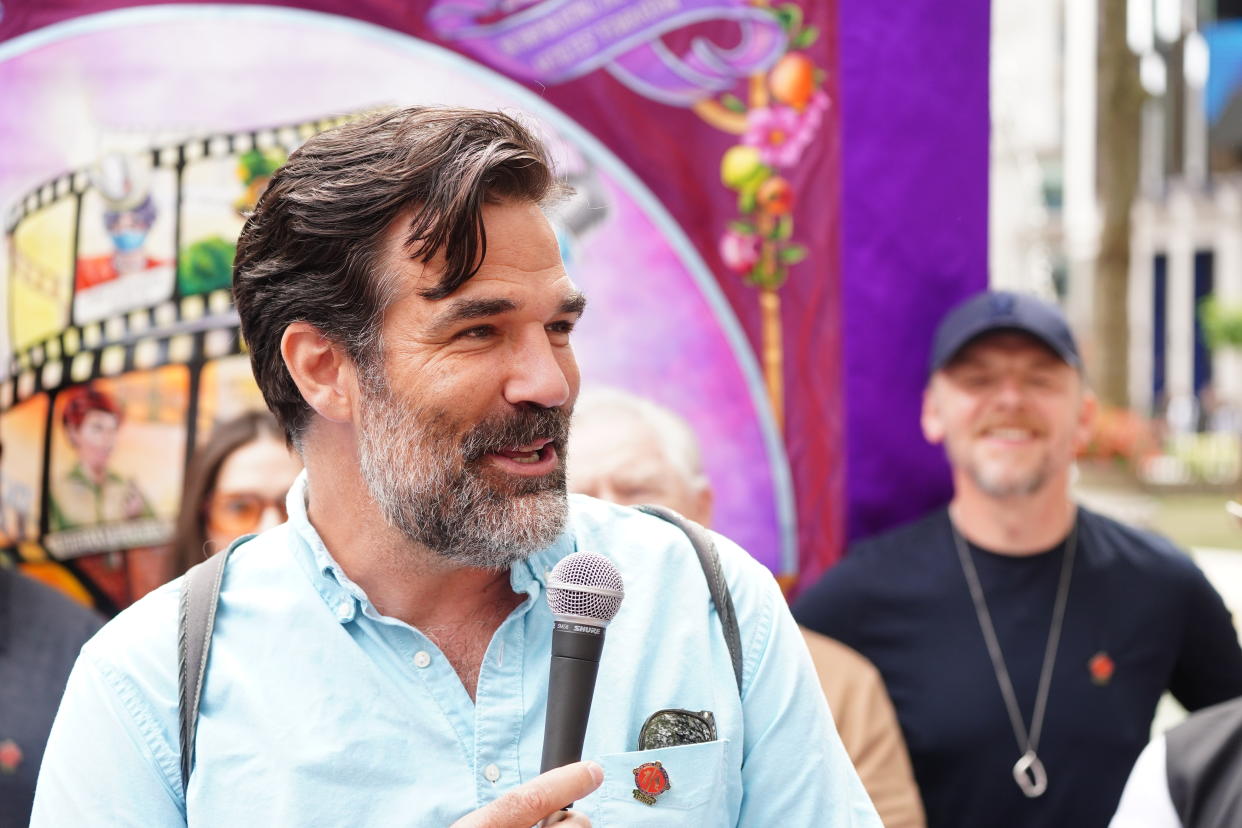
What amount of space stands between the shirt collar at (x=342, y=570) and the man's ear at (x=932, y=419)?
5.43ft

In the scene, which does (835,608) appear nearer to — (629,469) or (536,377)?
(629,469)

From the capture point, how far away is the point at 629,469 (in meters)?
2.76

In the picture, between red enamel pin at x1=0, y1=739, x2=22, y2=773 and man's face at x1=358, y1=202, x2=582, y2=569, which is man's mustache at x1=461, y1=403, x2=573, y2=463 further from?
red enamel pin at x1=0, y1=739, x2=22, y2=773

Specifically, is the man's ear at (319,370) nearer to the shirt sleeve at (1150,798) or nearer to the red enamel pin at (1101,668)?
the shirt sleeve at (1150,798)

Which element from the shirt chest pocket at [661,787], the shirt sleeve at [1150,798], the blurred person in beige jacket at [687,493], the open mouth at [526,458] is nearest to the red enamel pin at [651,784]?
the shirt chest pocket at [661,787]

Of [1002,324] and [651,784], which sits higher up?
[1002,324]

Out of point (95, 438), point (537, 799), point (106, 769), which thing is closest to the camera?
point (537, 799)

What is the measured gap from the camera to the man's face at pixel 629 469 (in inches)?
108

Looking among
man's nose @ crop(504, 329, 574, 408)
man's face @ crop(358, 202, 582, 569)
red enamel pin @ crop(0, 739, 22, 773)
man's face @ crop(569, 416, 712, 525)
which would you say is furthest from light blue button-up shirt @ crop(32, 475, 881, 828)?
man's face @ crop(569, 416, 712, 525)

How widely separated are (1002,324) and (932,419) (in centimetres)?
28

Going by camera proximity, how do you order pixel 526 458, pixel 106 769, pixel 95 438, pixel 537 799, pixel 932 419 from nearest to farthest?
1. pixel 537 799
2. pixel 106 769
3. pixel 526 458
4. pixel 95 438
5. pixel 932 419

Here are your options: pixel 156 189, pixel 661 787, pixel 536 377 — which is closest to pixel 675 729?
pixel 661 787

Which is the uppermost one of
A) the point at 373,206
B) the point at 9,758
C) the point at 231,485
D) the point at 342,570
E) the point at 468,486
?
the point at 373,206

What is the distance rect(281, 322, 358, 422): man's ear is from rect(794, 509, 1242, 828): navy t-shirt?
1.61 m
